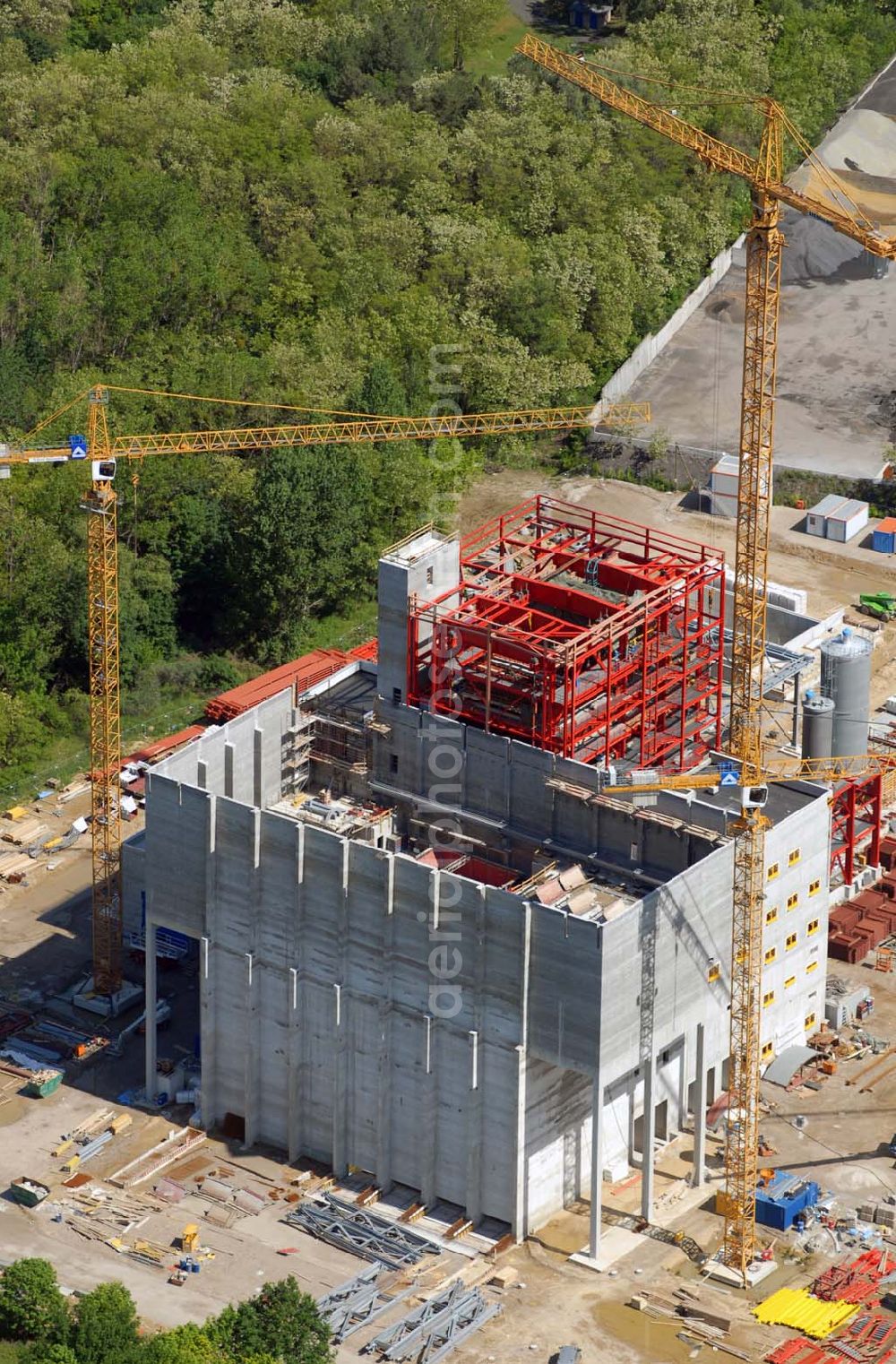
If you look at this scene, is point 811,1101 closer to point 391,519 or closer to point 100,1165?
point 100,1165

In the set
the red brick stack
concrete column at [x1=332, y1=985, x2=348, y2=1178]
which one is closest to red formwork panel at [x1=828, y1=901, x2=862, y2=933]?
the red brick stack

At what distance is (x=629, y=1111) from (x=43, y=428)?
7691cm

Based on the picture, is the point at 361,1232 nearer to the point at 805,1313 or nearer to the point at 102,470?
the point at 805,1313

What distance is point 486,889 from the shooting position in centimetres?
12288

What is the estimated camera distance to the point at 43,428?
188 metres

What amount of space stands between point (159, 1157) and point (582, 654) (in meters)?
31.5

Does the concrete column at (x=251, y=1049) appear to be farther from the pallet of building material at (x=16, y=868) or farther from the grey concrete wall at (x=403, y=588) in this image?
the pallet of building material at (x=16, y=868)

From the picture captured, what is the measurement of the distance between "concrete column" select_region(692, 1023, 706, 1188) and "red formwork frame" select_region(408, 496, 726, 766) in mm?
15279

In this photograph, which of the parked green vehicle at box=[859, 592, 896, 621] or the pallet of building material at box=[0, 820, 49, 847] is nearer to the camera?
the pallet of building material at box=[0, 820, 49, 847]

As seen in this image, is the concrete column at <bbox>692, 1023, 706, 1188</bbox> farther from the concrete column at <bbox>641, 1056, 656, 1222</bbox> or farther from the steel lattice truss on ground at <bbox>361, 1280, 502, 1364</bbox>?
the steel lattice truss on ground at <bbox>361, 1280, 502, 1364</bbox>

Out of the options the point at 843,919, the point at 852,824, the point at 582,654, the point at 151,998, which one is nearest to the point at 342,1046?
the point at 151,998

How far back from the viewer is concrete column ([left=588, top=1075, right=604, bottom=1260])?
402ft

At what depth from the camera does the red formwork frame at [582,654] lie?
137 metres

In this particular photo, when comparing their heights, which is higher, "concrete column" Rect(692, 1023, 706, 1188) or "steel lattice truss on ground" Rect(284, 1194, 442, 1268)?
"concrete column" Rect(692, 1023, 706, 1188)
